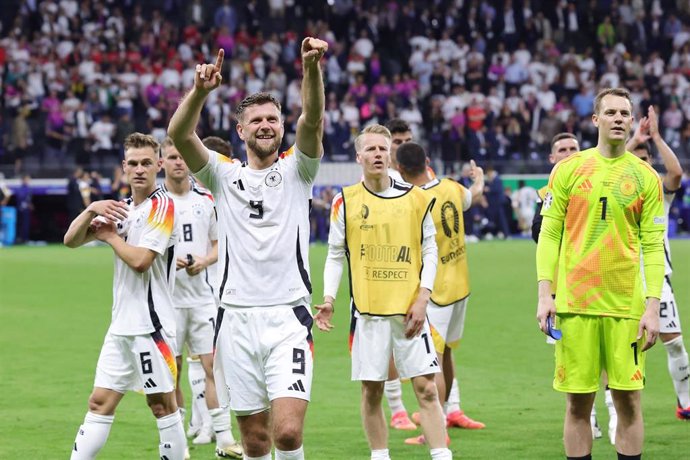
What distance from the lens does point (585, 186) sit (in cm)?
679

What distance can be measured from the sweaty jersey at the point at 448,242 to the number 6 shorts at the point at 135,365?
276cm

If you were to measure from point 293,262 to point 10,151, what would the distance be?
25.5m

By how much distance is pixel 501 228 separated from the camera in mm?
30891

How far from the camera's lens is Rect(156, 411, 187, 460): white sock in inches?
280

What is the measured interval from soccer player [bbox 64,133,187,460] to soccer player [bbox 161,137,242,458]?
5.22ft

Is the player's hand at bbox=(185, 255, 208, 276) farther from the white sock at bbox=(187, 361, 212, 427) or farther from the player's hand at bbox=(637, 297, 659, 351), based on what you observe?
the player's hand at bbox=(637, 297, 659, 351)

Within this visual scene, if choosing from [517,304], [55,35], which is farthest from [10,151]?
[517,304]

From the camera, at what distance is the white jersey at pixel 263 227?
6.30 meters

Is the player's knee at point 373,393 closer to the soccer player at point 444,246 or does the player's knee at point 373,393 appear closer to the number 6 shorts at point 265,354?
the soccer player at point 444,246


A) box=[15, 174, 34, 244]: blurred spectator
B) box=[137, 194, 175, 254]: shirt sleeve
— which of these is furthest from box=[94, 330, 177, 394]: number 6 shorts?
box=[15, 174, 34, 244]: blurred spectator

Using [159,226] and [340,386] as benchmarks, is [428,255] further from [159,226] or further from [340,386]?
[340,386]

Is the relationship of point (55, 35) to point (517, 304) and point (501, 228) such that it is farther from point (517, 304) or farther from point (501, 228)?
point (517, 304)

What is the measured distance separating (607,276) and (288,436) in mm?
2113

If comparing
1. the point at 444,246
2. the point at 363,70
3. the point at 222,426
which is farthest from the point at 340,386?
the point at 363,70
